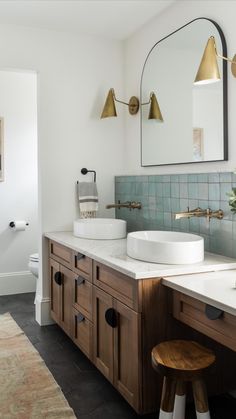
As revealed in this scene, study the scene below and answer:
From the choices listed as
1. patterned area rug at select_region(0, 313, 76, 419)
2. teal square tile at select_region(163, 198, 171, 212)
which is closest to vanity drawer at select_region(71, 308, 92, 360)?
patterned area rug at select_region(0, 313, 76, 419)

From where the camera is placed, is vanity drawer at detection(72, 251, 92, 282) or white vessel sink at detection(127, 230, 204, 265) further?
vanity drawer at detection(72, 251, 92, 282)

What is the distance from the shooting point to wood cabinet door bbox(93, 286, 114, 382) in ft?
7.30

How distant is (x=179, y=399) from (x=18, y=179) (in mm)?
3107

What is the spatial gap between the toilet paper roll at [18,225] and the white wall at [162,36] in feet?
4.53

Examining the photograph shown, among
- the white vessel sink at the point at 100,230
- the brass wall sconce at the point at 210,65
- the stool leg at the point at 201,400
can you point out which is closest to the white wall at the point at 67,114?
the white vessel sink at the point at 100,230

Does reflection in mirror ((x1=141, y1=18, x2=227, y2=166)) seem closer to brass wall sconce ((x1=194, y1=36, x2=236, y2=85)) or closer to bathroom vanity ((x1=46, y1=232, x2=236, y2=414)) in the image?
brass wall sconce ((x1=194, y1=36, x2=236, y2=85))

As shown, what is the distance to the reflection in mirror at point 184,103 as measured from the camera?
233 cm

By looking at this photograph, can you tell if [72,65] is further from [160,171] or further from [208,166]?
[208,166]

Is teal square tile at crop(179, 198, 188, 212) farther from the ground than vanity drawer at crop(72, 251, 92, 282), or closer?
farther from the ground

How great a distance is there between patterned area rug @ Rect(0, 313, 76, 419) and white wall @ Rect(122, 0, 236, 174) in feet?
4.90

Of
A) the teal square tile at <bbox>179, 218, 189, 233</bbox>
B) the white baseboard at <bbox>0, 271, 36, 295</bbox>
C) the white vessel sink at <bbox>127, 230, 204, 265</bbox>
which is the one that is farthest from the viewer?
the white baseboard at <bbox>0, 271, 36, 295</bbox>

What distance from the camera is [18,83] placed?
169 inches

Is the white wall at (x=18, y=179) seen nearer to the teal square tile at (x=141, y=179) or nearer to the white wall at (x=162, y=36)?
the white wall at (x=162, y=36)

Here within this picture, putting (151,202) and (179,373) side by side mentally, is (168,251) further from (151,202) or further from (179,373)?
(151,202)
